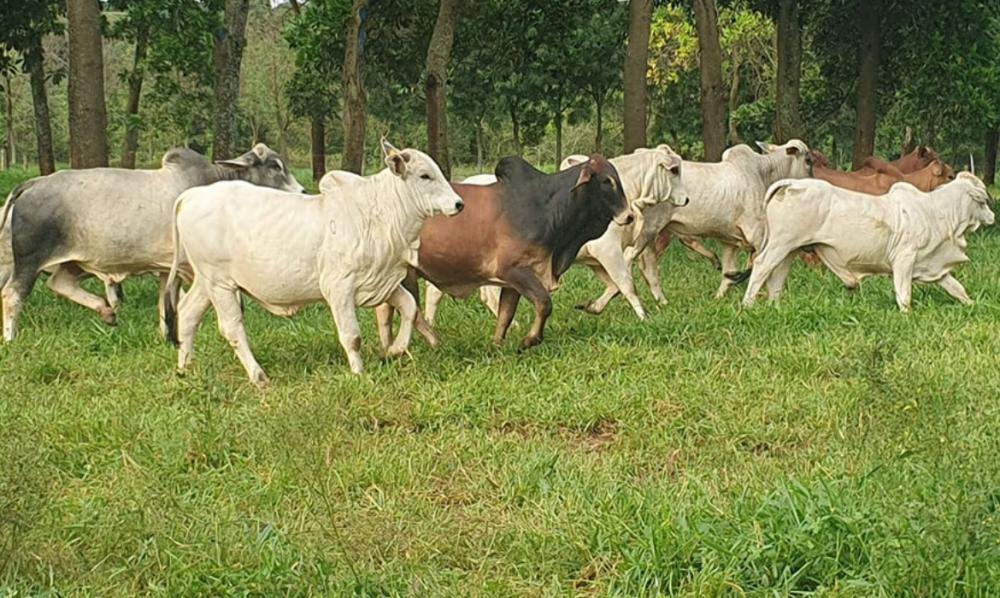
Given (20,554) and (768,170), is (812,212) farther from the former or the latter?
(20,554)

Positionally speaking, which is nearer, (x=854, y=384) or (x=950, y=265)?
(x=854, y=384)

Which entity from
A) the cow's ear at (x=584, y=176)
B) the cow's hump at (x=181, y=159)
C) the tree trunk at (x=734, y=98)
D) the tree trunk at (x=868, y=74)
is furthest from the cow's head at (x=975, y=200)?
the tree trunk at (x=734, y=98)

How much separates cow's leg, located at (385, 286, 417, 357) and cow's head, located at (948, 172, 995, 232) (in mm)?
4964

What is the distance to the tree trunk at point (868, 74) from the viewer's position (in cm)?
1867

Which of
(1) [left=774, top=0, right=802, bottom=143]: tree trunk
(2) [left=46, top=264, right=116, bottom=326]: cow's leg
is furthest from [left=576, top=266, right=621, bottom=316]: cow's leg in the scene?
(1) [left=774, top=0, right=802, bottom=143]: tree trunk

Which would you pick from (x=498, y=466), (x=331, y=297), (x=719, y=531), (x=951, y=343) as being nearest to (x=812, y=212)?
(x=951, y=343)

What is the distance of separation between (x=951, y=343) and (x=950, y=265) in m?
1.91

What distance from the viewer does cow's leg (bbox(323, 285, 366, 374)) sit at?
24.1 ft

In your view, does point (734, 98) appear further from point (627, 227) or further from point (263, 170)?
point (263, 170)

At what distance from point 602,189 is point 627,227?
1635mm

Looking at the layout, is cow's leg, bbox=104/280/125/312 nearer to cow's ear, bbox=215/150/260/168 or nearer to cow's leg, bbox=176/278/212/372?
cow's ear, bbox=215/150/260/168

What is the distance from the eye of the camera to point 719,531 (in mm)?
4242

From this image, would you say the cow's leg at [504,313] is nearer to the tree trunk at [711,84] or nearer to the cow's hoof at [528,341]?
the cow's hoof at [528,341]

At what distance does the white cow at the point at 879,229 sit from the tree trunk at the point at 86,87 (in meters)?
6.65
